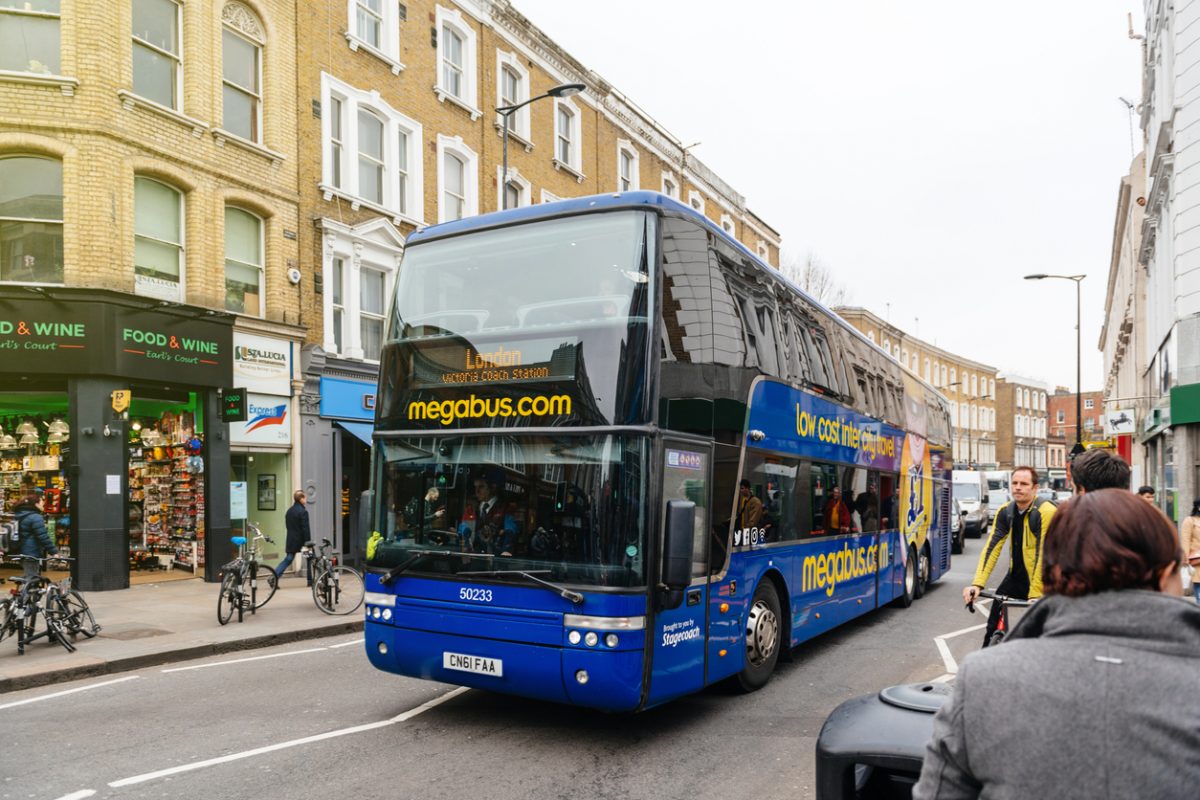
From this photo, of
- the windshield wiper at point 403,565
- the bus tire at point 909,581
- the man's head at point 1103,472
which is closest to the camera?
the man's head at point 1103,472

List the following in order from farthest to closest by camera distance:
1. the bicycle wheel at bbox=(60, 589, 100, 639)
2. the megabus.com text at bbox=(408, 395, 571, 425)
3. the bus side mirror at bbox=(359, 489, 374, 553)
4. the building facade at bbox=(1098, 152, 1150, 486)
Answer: the building facade at bbox=(1098, 152, 1150, 486) → the bicycle wheel at bbox=(60, 589, 100, 639) → the bus side mirror at bbox=(359, 489, 374, 553) → the megabus.com text at bbox=(408, 395, 571, 425)

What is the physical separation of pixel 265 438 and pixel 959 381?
230ft

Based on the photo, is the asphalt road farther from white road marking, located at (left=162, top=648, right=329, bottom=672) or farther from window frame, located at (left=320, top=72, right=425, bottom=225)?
window frame, located at (left=320, top=72, right=425, bottom=225)

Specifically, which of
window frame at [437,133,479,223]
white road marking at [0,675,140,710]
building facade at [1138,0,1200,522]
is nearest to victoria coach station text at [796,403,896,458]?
white road marking at [0,675,140,710]

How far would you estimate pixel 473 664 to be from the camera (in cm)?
640

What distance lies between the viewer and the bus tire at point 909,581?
538 inches

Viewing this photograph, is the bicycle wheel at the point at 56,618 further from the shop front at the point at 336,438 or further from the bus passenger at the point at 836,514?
the bus passenger at the point at 836,514

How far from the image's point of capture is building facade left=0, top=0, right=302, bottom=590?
47.3 ft

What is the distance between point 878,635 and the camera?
443 inches

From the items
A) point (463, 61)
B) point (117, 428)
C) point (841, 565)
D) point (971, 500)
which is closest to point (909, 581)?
point (841, 565)

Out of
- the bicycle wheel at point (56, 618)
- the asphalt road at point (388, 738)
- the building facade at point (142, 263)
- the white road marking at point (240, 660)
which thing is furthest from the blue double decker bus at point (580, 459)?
the building facade at point (142, 263)

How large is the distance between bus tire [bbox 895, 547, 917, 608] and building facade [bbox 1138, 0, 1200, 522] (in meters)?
7.58

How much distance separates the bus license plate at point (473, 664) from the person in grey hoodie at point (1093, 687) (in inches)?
185

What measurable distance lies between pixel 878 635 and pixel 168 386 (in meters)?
12.3
